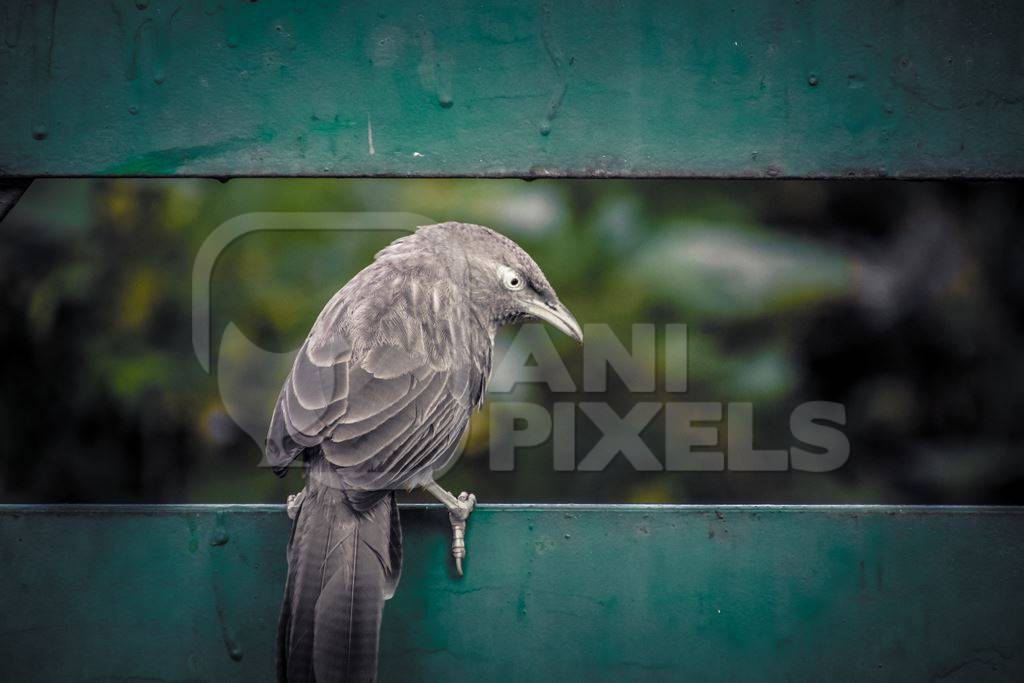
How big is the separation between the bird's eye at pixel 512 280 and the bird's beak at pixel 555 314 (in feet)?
0.17

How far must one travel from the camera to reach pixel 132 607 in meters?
2.54

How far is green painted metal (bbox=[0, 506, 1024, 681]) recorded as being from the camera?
2.51 meters

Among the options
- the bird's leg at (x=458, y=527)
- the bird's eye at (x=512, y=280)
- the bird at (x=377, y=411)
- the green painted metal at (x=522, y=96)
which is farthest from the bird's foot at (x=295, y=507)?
the bird's eye at (x=512, y=280)

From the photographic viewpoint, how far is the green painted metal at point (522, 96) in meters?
2.53

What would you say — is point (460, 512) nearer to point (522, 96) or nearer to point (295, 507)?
point (295, 507)

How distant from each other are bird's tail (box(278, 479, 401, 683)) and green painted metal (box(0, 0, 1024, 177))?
2.76 ft

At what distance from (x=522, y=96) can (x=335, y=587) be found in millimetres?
1256

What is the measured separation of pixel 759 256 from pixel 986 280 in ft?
2.63

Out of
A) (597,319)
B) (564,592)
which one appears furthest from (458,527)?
(597,319)

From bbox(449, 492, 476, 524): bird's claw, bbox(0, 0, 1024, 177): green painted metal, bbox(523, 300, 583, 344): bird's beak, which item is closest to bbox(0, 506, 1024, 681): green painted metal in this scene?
bbox(449, 492, 476, 524): bird's claw

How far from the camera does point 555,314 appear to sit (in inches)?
118

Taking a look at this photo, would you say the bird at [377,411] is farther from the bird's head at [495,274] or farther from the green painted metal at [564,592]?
the green painted metal at [564,592]

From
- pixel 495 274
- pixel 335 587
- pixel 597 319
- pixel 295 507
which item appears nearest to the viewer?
pixel 335 587

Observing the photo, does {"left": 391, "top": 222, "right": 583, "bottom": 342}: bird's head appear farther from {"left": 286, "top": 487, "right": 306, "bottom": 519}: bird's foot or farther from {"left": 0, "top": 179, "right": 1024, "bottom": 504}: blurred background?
{"left": 286, "top": 487, "right": 306, "bottom": 519}: bird's foot
